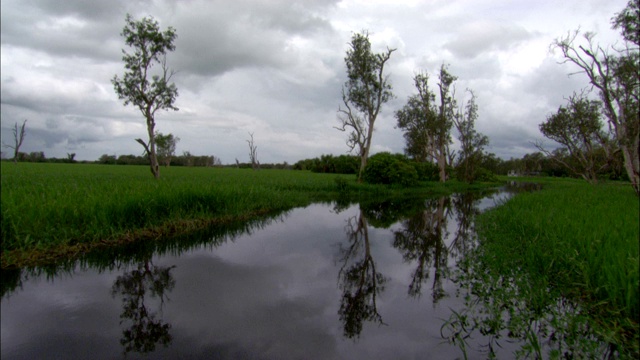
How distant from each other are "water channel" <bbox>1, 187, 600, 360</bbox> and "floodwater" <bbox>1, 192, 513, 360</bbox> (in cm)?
2

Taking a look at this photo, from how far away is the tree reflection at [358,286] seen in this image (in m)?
4.20

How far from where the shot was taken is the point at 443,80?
3259 centimetres

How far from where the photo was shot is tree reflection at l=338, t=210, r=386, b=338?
165 inches

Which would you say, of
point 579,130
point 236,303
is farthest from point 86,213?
point 579,130

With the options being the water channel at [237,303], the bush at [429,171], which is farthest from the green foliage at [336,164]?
the water channel at [237,303]

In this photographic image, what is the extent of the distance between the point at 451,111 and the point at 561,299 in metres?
32.9

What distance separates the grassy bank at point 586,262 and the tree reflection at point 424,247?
39.9 inches

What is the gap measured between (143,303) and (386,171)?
74.2ft

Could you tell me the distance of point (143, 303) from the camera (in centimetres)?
435

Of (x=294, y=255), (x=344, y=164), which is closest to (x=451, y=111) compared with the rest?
(x=344, y=164)

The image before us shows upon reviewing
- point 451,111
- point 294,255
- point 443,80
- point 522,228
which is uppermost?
point 443,80

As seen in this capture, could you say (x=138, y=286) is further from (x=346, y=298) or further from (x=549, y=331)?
(x=549, y=331)

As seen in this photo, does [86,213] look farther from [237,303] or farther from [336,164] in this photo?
[336,164]

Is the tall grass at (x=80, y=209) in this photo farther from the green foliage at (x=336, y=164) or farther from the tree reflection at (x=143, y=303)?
the green foliage at (x=336, y=164)
